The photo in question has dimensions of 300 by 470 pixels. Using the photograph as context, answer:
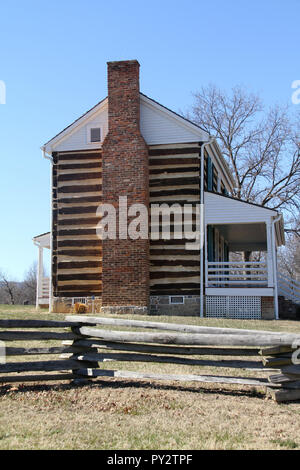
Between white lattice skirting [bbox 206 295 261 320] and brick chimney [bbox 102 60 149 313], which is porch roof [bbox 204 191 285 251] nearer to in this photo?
brick chimney [bbox 102 60 149 313]

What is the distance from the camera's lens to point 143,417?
6586 mm

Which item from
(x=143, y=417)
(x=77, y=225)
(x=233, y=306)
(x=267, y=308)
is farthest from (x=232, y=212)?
(x=143, y=417)

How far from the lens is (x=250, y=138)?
3828cm

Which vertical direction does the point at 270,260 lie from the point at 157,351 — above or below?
above

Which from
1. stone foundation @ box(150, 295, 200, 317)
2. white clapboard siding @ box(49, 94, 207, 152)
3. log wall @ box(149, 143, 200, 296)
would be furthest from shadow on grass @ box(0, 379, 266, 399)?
white clapboard siding @ box(49, 94, 207, 152)

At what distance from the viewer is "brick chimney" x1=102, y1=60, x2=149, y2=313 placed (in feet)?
60.3

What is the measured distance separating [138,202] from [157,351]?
10.7m

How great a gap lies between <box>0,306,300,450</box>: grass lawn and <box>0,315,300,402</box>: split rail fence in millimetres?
202

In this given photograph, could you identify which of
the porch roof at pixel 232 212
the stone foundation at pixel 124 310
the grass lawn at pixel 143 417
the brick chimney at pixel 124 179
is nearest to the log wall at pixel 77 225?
the brick chimney at pixel 124 179

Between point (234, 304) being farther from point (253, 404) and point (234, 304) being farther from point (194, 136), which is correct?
point (253, 404)

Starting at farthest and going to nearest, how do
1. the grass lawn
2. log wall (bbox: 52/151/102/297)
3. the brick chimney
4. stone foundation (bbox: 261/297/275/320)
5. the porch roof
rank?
log wall (bbox: 52/151/102/297), the porch roof, stone foundation (bbox: 261/297/275/320), the brick chimney, the grass lawn

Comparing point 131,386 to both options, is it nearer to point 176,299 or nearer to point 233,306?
point 176,299

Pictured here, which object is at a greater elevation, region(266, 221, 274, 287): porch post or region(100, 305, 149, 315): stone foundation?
region(266, 221, 274, 287): porch post

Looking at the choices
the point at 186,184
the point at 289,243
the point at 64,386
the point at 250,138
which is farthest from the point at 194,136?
the point at 289,243
